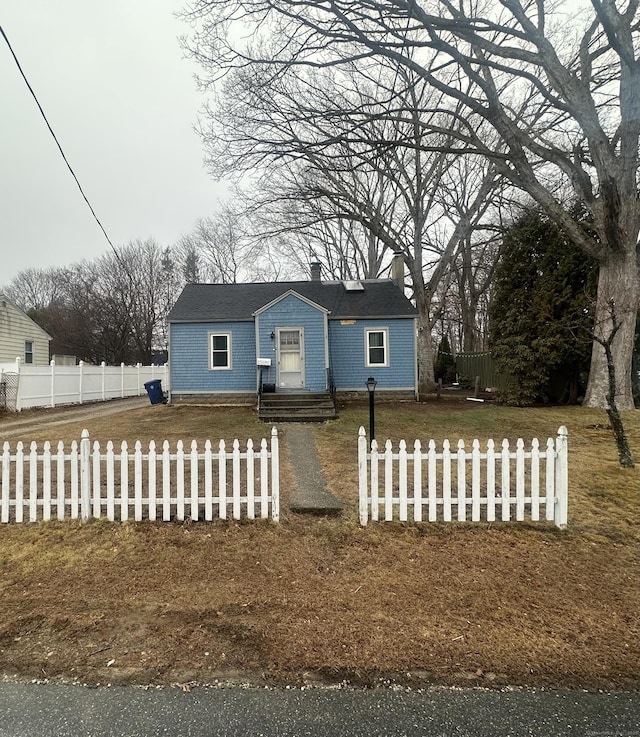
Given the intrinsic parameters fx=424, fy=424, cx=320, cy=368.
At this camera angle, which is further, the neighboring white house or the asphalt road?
the neighboring white house

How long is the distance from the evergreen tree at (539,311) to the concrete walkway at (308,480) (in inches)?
312

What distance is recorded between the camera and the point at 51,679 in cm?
226

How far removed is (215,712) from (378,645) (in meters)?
0.96

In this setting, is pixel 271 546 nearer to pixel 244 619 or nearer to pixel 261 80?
pixel 244 619

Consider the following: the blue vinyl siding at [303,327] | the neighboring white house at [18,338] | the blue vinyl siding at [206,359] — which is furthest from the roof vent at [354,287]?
the neighboring white house at [18,338]

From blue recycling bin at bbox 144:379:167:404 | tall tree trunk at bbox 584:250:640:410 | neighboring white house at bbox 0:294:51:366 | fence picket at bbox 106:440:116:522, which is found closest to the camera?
fence picket at bbox 106:440:116:522

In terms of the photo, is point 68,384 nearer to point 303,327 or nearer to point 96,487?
point 303,327

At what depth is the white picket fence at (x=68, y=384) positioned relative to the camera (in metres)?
14.2

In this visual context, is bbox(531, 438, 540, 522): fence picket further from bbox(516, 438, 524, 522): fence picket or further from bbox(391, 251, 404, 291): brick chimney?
bbox(391, 251, 404, 291): brick chimney

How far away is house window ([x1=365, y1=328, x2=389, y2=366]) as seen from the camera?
15.8 meters

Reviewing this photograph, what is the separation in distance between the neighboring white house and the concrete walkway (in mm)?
14992

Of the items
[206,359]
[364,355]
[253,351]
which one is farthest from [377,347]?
[206,359]

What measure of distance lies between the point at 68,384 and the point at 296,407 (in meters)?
10.0

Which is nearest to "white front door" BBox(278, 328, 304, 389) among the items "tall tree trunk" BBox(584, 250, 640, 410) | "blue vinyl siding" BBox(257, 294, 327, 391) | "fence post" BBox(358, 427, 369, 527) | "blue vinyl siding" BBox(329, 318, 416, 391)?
"blue vinyl siding" BBox(257, 294, 327, 391)
